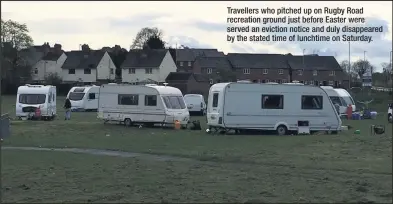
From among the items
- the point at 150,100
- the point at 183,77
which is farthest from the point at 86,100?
the point at 183,77

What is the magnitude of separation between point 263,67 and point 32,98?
43.3 meters

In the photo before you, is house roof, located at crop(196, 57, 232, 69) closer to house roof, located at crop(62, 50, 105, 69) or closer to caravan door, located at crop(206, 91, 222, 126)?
house roof, located at crop(62, 50, 105, 69)

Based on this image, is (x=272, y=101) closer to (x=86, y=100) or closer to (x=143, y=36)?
(x=86, y=100)

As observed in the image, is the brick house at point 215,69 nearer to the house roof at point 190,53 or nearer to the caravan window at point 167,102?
the house roof at point 190,53

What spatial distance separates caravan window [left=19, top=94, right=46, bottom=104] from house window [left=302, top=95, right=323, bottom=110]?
1934 centimetres

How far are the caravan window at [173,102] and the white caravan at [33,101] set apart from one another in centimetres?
1037

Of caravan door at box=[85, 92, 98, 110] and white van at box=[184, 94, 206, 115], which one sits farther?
caravan door at box=[85, 92, 98, 110]

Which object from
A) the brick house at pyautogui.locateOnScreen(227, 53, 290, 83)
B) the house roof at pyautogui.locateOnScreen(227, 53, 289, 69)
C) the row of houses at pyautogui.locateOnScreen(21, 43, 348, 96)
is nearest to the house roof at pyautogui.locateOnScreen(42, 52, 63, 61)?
the row of houses at pyautogui.locateOnScreen(21, 43, 348, 96)

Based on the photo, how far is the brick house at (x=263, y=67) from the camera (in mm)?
76125

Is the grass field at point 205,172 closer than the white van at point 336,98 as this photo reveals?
Yes

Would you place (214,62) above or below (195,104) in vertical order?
above

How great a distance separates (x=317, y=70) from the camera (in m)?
84.1

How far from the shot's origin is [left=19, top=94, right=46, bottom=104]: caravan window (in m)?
38.9

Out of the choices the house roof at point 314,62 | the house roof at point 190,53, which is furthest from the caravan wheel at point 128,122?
the house roof at point 190,53
